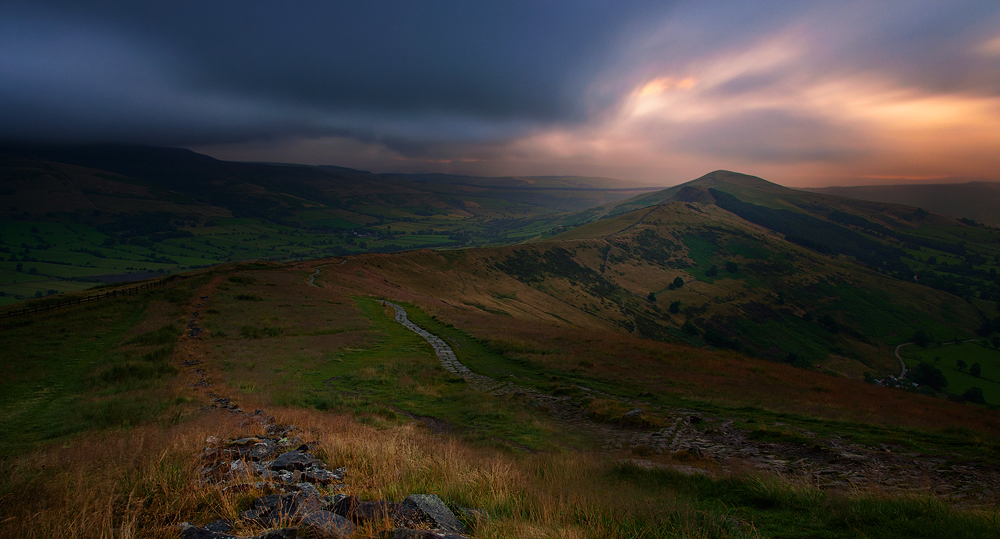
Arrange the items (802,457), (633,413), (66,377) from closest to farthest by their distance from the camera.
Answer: (802,457), (633,413), (66,377)

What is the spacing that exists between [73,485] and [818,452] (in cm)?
1684

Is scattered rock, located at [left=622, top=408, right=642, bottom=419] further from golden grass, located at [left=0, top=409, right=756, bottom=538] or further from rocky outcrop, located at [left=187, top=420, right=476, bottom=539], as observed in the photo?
rocky outcrop, located at [left=187, top=420, right=476, bottom=539]

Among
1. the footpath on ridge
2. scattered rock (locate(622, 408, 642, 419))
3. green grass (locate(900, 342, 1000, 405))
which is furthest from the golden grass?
green grass (locate(900, 342, 1000, 405))

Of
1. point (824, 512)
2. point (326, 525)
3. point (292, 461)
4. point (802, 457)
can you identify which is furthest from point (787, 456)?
point (292, 461)

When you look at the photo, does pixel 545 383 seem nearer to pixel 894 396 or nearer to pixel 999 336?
pixel 894 396

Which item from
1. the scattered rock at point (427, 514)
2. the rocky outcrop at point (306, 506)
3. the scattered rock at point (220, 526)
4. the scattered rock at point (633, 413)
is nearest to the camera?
the rocky outcrop at point (306, 506)

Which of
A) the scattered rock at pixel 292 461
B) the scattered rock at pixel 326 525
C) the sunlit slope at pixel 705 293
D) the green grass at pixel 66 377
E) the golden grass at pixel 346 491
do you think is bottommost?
the sunlit slope at pixel 705 293

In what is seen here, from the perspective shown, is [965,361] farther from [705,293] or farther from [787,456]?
[787,456]

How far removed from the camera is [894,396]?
68.6ft

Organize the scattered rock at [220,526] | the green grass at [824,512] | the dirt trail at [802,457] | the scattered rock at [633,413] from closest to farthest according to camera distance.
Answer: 1. the scattered rock at [220,526]
2. the green grass at [824,512]
3. the dirt trail at [802,457]
4. the scattered rock at [633,413]

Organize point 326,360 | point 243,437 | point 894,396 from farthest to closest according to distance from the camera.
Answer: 1. point 326,360
2. point 894,396
3. point 243,437

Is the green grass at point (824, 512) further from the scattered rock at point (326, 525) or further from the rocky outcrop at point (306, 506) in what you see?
the scattered rock at point (326, 525)

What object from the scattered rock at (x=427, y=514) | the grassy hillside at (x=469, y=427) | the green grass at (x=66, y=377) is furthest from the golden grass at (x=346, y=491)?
the green grass at (x=66, y=377)

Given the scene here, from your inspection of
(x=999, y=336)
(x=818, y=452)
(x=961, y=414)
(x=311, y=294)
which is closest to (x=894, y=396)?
(x=961, y=414)
